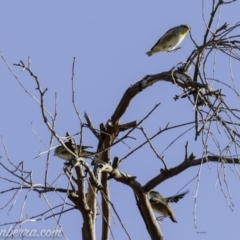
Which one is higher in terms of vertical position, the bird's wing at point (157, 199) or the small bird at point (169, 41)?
the small bird at point (169, 41)

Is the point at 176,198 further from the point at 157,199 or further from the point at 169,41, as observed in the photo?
the point at 169,41

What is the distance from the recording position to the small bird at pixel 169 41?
286 inches

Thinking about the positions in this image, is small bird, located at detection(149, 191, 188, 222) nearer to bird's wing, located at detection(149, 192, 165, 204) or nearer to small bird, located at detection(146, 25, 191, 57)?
bird's wing, located at detection(149, 192, 165, 204)

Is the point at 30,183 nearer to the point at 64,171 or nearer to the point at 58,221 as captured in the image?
the point at 64,171

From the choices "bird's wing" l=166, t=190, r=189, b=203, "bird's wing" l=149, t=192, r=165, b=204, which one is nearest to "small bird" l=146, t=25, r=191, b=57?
"bird's wing" l=149, t=192, r=165, b=204

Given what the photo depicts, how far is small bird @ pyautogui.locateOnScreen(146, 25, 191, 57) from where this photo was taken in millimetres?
7254

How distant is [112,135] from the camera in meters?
4.36

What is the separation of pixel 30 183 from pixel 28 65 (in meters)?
0.73

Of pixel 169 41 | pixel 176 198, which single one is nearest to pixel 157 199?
pixel 176 198

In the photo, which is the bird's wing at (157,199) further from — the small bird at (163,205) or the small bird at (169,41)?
the small bird at (169,41)

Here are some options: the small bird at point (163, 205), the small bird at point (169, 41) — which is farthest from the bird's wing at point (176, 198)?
the small bird at point (169, 41)

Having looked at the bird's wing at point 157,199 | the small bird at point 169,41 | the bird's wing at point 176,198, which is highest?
the small bird at point 169,41

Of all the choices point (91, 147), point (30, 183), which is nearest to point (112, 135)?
point (91, 147)

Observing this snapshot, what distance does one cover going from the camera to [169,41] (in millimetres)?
7344
